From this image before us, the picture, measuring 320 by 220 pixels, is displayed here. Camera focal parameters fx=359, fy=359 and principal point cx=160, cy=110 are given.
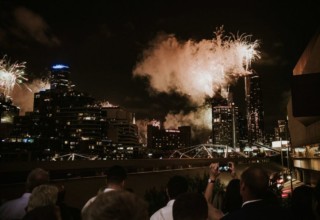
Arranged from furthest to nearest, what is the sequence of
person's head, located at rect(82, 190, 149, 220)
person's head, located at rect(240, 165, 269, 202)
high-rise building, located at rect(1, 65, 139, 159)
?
high-rise building, located at rect(1, 65, 139, 159) → person's head, located at rect(240, 165, 269, 202) → person's head, located at rect(82, 190, 149, 220)

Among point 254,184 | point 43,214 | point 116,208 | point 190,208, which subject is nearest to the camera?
point 116,208

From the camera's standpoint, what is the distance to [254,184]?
377 centimetres

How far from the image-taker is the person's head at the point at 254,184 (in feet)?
12.3

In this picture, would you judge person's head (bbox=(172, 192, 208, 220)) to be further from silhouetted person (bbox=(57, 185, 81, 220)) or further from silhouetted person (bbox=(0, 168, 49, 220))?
silhouetted person (bbox=(0, 168, 49, 220))

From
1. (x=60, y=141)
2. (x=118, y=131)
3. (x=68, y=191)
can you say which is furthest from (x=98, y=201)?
(x=118, y=131)

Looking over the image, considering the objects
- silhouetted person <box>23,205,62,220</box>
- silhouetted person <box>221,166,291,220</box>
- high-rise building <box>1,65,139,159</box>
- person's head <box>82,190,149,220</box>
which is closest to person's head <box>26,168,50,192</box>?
silhouetted person <box>23,205,62,220</box>

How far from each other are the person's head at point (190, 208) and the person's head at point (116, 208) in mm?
1003

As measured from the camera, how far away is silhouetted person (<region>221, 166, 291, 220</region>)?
3.48 m

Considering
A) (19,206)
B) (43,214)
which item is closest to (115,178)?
(19,206)

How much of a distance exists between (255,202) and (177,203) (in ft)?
3.00

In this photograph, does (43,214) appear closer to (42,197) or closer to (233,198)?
(42,197)

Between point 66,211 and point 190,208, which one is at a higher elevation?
point 190,208

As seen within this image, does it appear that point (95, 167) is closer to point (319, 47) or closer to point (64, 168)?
point (64, 168)

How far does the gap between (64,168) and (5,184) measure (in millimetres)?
3054
